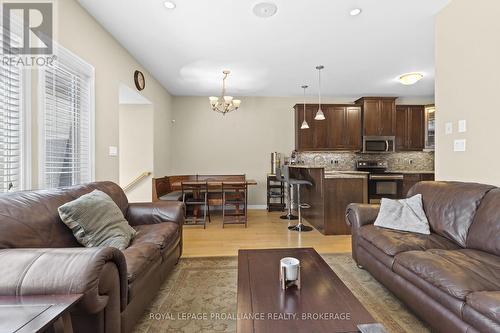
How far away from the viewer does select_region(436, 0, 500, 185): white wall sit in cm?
221

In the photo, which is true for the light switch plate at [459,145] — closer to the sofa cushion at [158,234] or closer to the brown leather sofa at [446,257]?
the brown leather sofa at [446,257]

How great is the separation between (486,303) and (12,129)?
3.19 metres

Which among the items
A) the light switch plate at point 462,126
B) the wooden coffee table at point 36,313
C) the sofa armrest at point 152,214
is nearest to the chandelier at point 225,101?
the sofa armrest at point 152,214

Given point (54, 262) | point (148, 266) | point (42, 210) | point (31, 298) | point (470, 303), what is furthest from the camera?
point (148, 266)

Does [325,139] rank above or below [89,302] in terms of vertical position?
above

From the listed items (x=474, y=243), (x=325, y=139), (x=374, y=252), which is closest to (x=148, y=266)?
(x=374, y=252)

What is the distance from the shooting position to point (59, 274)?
1089mm

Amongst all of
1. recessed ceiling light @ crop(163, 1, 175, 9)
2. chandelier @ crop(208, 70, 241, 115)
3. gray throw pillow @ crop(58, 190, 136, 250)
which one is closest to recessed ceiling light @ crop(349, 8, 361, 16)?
recessed ceiling light @ crop(163, 1, 175, 9)

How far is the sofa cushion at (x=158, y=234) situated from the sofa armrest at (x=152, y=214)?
3.9 inches

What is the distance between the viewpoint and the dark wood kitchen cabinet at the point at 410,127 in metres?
5.75

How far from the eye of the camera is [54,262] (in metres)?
1.13

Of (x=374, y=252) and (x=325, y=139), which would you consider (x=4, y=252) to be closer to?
(x=374, y=252)

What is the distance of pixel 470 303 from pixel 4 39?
11.4ft

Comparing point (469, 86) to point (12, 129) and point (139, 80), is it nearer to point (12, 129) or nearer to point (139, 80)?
point (12, 129)
